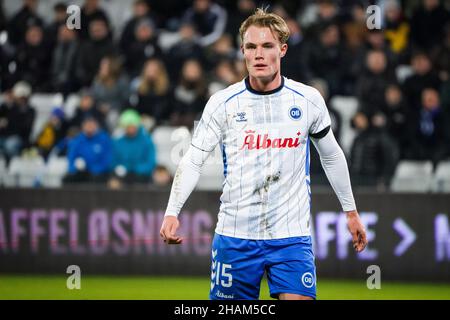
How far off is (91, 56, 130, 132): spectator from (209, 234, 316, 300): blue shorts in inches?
332

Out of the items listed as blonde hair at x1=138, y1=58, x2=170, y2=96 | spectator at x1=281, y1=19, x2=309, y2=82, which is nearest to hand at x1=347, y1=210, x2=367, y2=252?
spectator at x1=281, y1=19, x2=309, y2=82

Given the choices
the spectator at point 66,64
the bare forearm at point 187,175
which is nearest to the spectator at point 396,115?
the spectator at point 66,64

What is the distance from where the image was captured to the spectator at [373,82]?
1410cm

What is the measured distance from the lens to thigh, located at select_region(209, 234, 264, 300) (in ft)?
21.1

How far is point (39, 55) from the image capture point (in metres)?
15.9

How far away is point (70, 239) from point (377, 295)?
398cm

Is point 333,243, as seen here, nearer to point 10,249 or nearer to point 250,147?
point 10,249

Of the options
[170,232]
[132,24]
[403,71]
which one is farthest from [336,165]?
[132,24]

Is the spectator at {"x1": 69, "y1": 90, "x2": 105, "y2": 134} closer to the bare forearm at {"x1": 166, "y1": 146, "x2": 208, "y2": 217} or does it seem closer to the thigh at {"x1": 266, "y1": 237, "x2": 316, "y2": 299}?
the bare forearm at {"x1": 166, "y1": 146, "x2": 208, "y2": 217}

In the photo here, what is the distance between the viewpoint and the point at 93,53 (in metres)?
15.5

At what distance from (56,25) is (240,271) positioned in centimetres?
1041

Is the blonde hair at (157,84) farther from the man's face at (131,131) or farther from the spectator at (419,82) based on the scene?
the spectator at (419,82)

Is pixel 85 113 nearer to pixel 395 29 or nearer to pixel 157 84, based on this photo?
pixel 157 84

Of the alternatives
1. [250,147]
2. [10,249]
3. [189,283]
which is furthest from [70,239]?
[250,147]
